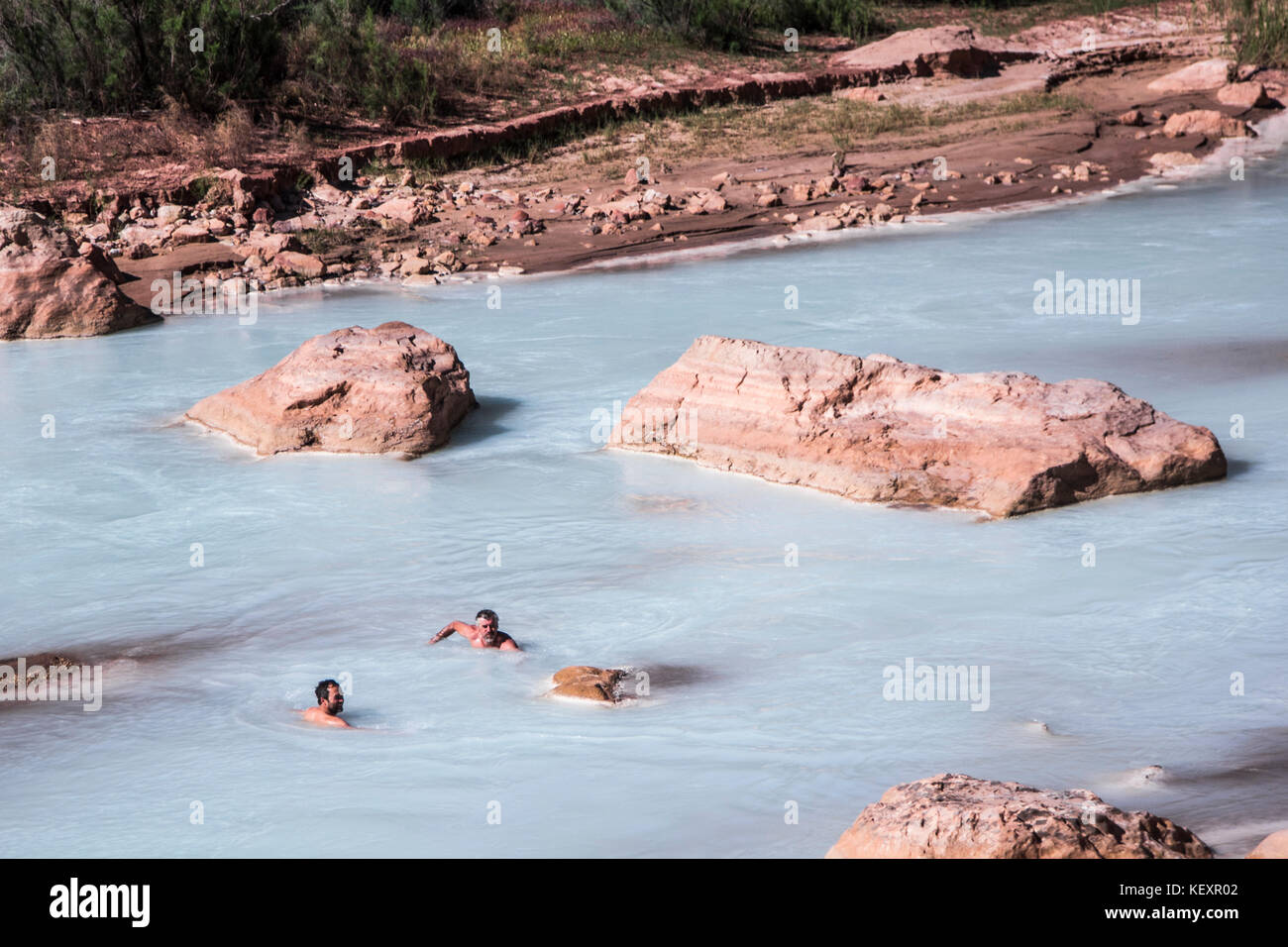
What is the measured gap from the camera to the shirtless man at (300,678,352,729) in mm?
5055

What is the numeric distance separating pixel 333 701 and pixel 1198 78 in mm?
18417

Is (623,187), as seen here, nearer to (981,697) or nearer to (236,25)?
(236,25)

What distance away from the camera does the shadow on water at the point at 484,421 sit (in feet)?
28.7

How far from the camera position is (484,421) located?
9.03 m

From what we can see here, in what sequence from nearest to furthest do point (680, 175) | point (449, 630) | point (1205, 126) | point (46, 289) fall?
point (449, 630) → point (46, 289) → point (680, 175) → point (1205, 126)

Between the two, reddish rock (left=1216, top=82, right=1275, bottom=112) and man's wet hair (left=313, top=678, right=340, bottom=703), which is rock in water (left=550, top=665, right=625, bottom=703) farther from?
reddish rock (left=1216, top=82, right=1275, bottom=112)

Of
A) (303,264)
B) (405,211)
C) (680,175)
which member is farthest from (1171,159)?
(303,264)

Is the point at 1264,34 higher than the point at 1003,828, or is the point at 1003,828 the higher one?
the point at 1264,34

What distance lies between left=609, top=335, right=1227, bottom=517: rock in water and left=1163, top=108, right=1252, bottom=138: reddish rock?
11858 mm

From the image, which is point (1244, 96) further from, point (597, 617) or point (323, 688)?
point (323, 688)

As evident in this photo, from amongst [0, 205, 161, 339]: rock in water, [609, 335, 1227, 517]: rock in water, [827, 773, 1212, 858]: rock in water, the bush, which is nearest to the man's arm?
[609, 335, 1227, 517]: rock in water
